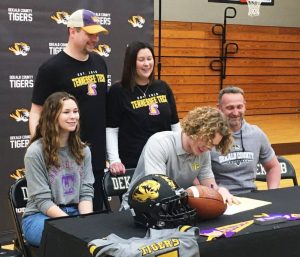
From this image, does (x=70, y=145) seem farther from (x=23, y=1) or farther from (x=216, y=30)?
(x=216, y=30)

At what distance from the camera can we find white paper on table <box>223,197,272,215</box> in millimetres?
2472

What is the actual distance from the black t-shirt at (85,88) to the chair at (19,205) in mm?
593

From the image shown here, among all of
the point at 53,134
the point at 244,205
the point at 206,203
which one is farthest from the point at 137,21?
the point at 206,203

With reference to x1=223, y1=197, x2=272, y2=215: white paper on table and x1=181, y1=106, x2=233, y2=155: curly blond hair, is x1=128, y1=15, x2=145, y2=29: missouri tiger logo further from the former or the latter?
x1=223, y1=197, x2=272, y2=215: white paper on table

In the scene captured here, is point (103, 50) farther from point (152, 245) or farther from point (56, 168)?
point (152, 245)

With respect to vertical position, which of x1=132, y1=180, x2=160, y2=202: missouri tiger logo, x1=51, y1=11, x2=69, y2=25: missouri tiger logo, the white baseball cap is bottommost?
x1=132, y1=180, x2=160, y2=202: missouri tiger logo

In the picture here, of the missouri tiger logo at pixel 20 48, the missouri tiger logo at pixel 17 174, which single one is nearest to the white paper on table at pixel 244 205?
the missouri tiger logo at pixel 17 174

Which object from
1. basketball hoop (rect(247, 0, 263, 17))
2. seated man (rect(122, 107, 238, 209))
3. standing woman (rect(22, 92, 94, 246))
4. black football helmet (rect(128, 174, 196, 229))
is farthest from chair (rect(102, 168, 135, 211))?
basketball hoop (rect(247, 0, 263, 17))

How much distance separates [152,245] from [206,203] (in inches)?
18.4

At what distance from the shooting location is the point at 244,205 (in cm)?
258

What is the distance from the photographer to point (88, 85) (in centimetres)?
338

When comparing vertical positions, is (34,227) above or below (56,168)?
below

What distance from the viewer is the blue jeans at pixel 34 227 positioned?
273cm

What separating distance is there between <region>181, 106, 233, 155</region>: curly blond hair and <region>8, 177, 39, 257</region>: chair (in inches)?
40.1
